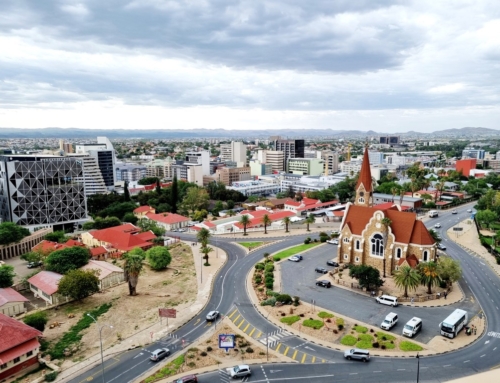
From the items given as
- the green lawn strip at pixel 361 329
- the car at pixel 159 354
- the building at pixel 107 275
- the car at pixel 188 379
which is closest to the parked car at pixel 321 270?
the green lawn strip at pixel 361 329

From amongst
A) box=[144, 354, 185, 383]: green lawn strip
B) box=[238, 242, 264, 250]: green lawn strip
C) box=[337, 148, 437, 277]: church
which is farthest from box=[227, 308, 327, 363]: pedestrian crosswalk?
box=[238, 242, 264, 250]: green lawn strip

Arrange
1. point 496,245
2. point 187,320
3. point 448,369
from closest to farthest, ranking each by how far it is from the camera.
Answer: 1. point 448,369
2. point 187,320
3. point 496,245

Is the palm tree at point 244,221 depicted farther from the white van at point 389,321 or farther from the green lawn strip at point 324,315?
the white van at point 389,321

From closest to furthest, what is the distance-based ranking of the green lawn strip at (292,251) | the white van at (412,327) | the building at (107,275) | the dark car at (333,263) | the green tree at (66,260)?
the white van at (412,327) → the building at (107,275) → the green tree at (66,260) → the dark car at (333,263) → the green lawn strip at (292,251)

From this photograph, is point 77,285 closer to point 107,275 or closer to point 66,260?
point 107,275

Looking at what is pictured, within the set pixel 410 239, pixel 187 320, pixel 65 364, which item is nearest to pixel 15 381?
pixel 65 364

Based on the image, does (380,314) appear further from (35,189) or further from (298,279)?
(35,189)

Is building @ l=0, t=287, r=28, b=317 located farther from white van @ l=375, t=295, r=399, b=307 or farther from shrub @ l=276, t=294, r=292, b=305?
white van @ l=375, t=295, r=399, b=307
